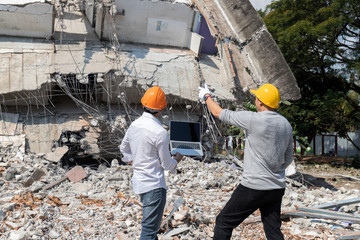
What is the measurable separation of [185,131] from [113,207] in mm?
2975

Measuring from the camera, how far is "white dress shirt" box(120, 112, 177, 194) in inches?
117

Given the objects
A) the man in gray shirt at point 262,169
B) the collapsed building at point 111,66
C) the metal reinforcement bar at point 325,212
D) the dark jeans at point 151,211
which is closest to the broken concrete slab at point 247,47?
the collapsed building at point 111,66

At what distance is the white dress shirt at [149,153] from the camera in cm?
296

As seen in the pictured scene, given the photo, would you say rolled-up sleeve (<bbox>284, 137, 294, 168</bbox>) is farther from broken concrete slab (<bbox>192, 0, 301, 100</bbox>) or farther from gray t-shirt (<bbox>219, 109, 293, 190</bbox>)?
broken concrete slab (<bbox>192, 0, 301, 100</bbox>)

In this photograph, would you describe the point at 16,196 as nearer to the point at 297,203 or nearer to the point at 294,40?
the point at 297,203

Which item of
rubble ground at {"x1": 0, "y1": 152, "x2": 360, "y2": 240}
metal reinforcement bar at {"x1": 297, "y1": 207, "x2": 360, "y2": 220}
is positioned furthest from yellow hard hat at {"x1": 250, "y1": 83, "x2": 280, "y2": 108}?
metal reinforcement bar at {"x1": 297, "y1": 207, "x2": 360, "y2": 220}

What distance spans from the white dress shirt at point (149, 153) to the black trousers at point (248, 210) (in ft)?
2.15

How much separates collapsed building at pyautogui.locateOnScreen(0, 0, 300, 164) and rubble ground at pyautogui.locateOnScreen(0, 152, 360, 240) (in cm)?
97

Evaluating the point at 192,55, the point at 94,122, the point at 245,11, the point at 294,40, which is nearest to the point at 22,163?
the point at 94,122

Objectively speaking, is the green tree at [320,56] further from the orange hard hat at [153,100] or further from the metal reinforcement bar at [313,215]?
the orange hard hat at [153,100]

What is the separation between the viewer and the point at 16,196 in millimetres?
5199

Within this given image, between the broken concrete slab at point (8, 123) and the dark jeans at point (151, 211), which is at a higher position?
the dark jeans at point (151, 211)

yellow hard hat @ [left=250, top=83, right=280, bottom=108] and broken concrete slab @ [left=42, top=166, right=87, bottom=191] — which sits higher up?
yellow hard hat @ [left=250, top=83, right=280, bottom=108]

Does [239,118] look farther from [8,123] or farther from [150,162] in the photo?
[8,123]
